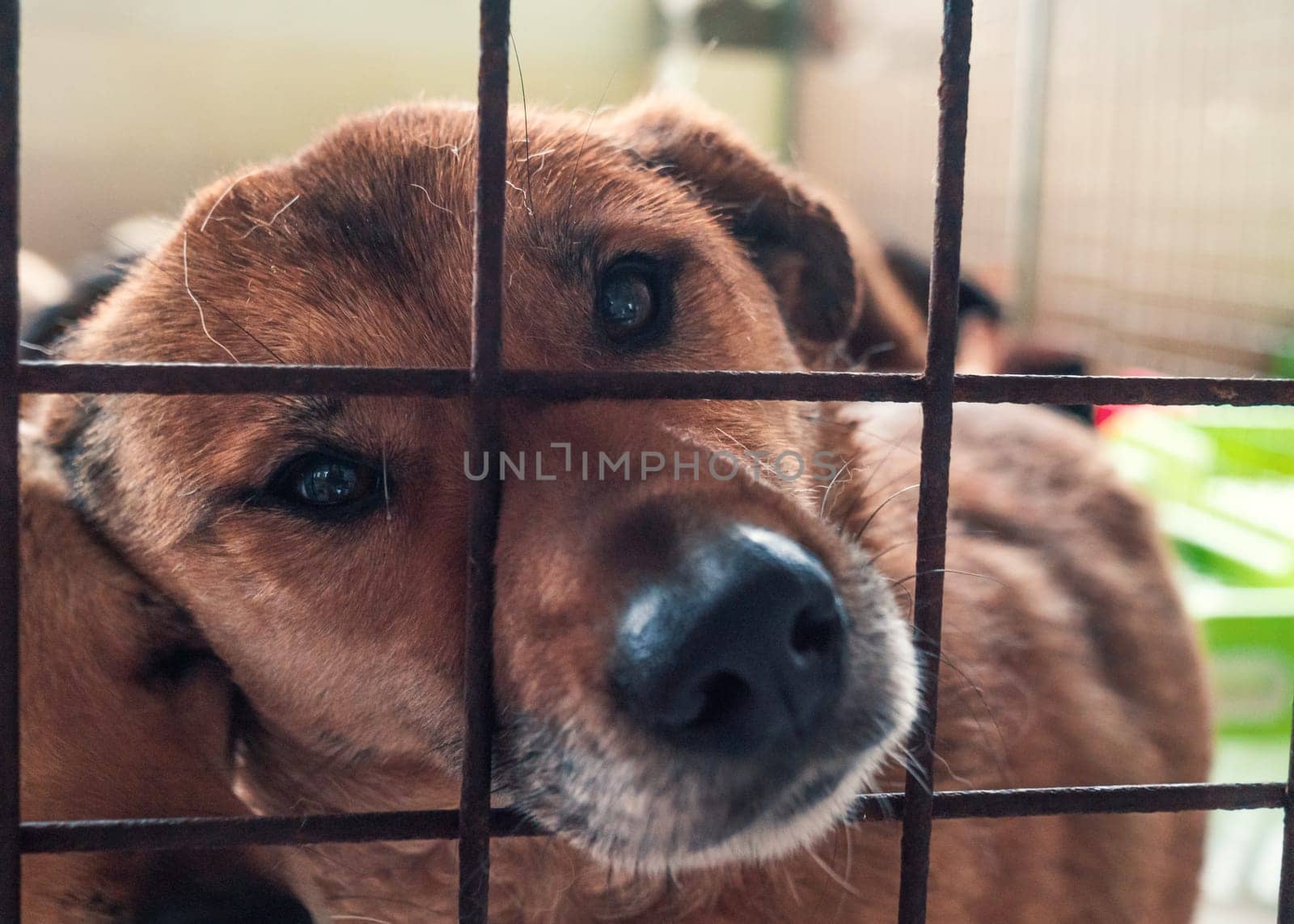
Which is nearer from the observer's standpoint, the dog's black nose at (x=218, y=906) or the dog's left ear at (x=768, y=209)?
the dog's black nose at (x=218, y=906)

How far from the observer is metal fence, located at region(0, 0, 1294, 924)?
40.9 inches

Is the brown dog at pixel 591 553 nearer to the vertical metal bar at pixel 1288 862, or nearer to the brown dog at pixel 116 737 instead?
the brown dog at pixel 116 737

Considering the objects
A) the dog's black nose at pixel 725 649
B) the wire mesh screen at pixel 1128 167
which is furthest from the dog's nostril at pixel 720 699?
the wire mesh screen at pixel 1128 167

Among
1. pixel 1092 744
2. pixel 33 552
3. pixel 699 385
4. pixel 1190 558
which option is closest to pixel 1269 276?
pixel 1190 558

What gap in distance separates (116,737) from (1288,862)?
147 cm

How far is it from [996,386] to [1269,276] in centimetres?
396

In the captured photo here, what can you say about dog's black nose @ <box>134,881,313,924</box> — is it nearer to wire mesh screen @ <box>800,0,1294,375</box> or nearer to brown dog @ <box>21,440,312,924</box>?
brown dog @ <box>21,440,312,924</box>

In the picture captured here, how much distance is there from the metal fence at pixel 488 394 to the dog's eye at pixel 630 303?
0.40m

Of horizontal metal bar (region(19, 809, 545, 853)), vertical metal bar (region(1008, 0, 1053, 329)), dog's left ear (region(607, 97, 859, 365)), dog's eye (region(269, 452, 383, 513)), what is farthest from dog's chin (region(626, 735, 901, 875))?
vertical metal bar (region(1008, 0, 1053, 329))

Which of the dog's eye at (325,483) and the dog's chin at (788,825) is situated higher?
the dog's eye at (325,483)

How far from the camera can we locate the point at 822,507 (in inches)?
64.0

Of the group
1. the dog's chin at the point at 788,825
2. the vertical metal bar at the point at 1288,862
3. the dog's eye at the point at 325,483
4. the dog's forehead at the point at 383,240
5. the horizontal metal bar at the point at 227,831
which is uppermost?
the dog's forehead at the point at 383,240

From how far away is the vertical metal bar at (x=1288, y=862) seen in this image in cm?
131

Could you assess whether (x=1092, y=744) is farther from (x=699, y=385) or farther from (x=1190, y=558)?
(x=1190, y=558)
